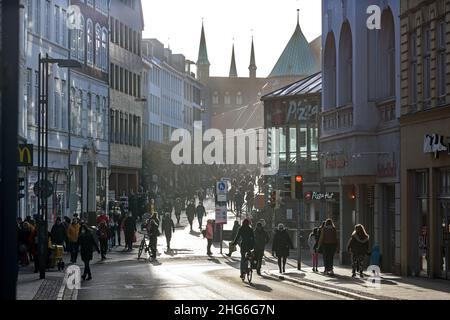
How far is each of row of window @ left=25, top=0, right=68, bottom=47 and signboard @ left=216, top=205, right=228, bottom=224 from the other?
36.7ft

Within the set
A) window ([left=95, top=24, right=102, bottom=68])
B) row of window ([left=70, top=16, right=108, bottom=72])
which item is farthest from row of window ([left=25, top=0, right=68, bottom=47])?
window ([left=95, top=24, right=102, bottom=68])

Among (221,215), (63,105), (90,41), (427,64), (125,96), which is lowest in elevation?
(221,215)

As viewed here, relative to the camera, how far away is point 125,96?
8356 centimetres

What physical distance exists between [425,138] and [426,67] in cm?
207

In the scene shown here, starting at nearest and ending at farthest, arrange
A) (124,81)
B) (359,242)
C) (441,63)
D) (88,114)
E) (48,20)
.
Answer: (441,63)
(359,242)
(48,20)
(88,114)
(124,81)

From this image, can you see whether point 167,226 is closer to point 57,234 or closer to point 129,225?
point 129,225

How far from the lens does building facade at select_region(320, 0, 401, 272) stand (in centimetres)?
3344

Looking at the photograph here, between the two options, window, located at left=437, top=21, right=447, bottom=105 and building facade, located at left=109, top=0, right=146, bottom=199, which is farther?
building facade, located at left=109, top=0, right=146, bottom=199

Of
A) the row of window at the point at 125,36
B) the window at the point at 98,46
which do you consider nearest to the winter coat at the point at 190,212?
the window at the point at 98,46

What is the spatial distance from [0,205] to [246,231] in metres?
23.8

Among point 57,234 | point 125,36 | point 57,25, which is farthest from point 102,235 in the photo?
point 125,36

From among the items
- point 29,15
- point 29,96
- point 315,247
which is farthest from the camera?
point 29,15

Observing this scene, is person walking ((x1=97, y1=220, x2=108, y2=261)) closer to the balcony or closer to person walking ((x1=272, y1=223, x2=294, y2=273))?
the balcony

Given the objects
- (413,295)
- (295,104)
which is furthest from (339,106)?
(295,104)
